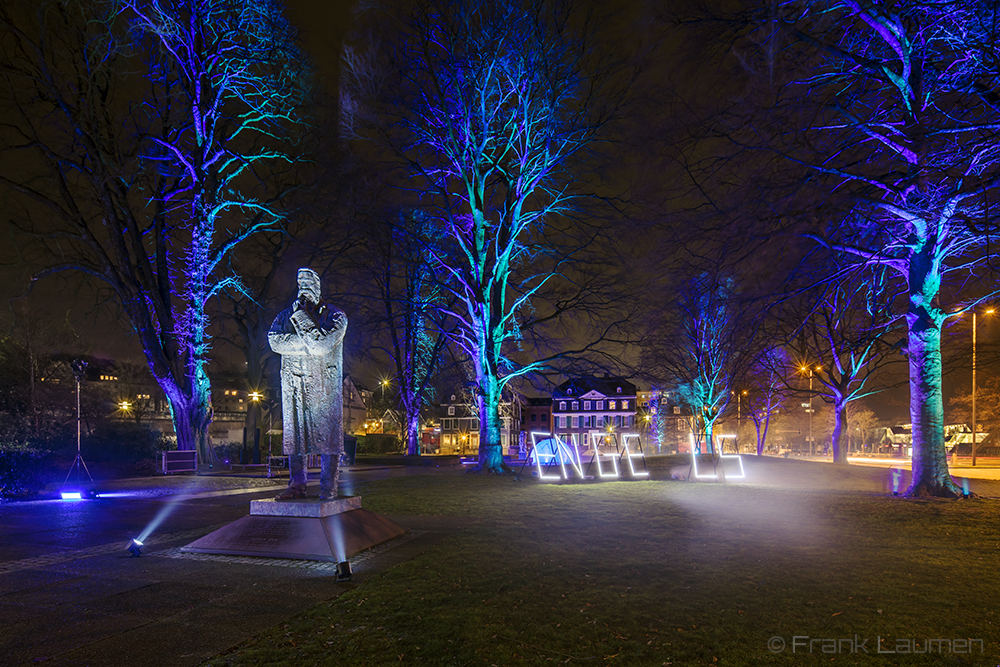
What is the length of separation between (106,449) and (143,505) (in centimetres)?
1551

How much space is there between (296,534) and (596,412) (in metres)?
79.5

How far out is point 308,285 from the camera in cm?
805

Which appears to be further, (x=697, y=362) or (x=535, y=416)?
(x=535, y=416)

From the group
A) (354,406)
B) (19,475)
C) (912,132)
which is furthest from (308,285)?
(354,406)

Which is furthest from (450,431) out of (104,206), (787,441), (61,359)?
(104,206)

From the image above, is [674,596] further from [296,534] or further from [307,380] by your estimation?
[307,380]

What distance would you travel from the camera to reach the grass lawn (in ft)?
13.4

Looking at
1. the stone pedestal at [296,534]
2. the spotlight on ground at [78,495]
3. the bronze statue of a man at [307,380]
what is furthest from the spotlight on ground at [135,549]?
the spotlight on ground at [78,495]

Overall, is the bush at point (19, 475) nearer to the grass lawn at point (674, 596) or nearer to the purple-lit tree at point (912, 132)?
the grass lawn at point (674, 596)

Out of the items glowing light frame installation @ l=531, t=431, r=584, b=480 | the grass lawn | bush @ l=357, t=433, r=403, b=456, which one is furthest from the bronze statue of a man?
bush @ l=357, t=433, r=403, b=456

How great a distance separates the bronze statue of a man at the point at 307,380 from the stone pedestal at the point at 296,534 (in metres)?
0.35

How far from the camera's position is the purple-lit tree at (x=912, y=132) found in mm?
9773

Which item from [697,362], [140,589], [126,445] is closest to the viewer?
[140,589]

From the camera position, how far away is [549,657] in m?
4.01
